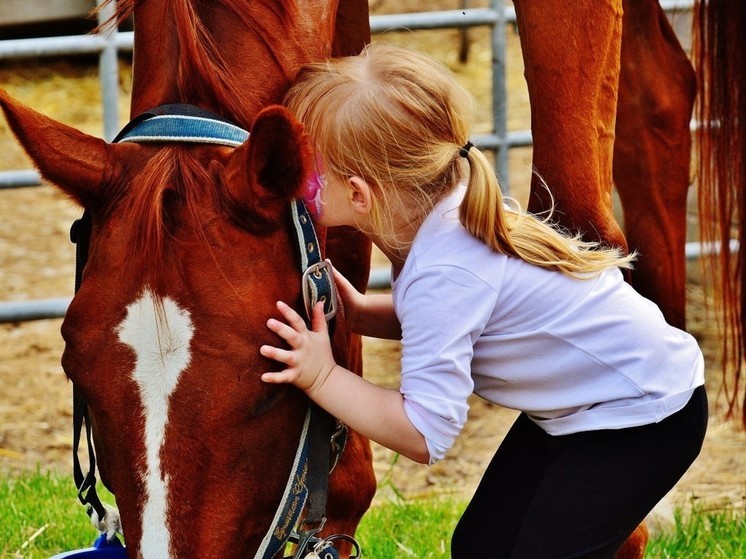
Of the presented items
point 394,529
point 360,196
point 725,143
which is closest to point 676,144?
point 725,143

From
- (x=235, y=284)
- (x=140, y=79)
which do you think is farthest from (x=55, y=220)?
(x=235, y=284)

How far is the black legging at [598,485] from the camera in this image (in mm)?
1699

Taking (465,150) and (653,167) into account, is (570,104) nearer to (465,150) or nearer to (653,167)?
(465,150)

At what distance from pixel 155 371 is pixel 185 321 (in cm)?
7

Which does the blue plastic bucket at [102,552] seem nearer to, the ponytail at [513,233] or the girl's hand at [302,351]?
the girl's hand at [302,351]

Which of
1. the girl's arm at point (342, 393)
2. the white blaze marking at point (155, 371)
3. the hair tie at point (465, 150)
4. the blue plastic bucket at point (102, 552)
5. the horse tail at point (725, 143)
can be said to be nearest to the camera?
the white blaze marking at point (155, 371)

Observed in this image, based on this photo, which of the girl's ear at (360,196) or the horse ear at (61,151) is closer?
the horse ear at (61,151)

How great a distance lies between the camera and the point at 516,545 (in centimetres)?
172

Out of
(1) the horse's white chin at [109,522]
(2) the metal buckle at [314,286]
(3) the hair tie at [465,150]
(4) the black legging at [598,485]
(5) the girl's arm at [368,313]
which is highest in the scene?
(3) the hair tie at [465,150]

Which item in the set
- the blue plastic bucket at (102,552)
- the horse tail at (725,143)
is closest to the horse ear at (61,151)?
the blue plastic bucket at (102,552)

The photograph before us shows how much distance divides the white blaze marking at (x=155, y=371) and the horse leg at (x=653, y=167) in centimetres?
155

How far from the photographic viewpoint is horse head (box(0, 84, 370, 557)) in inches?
55.4

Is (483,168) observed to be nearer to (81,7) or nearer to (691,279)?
(691,279)

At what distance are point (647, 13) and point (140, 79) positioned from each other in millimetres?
1503
